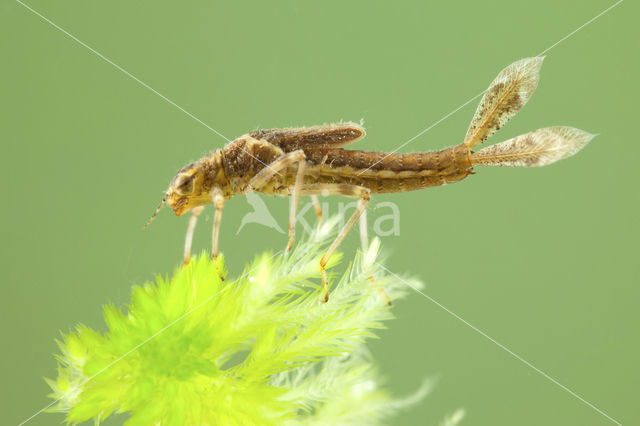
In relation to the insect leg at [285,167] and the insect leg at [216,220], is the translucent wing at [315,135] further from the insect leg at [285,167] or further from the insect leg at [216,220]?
the insect leg at [216,220]

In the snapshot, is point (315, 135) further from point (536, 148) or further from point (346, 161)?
point (536, 148)

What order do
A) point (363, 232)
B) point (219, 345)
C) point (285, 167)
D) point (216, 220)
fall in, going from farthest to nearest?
point (363, 232)
point (285, 167)
point (216, 220)
point (219, 345)

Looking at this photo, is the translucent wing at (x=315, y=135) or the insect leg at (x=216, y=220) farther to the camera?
the translucent wing at (x=315, y=135)

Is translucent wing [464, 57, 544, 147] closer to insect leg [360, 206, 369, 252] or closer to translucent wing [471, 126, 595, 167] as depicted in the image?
translucent wing [471, 126, 595, 167]

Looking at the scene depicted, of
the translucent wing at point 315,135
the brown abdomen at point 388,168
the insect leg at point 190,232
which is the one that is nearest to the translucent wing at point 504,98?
the brown abdomen at point 388,168

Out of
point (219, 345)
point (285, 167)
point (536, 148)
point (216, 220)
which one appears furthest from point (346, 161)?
point (219, 345)

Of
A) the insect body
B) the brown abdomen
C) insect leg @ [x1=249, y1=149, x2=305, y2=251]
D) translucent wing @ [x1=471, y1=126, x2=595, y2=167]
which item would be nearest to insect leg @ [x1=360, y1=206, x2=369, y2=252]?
the insect body

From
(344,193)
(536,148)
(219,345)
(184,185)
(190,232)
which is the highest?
(184,185)
